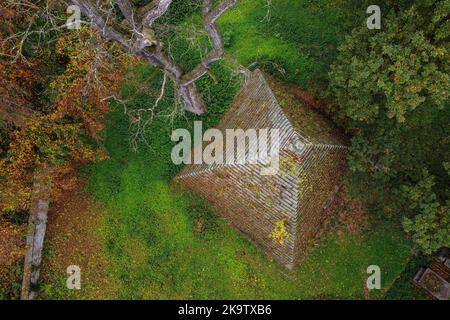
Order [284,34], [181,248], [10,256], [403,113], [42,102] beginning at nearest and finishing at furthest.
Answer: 1. [403,113]
2. [42,102]
3. [10,256]
4. [181,248]
5. [284,34]

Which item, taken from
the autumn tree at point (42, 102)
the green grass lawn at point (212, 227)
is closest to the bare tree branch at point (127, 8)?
the autumn tree at point (42, 102)

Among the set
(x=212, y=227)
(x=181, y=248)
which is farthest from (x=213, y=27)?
(x=181, y=248)

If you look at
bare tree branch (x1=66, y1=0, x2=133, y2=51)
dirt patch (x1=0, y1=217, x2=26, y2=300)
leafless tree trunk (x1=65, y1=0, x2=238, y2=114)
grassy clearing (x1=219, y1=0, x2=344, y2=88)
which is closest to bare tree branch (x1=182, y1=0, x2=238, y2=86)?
leafless tree trunk (x1=65, y1=0, x2=238, y2=114)

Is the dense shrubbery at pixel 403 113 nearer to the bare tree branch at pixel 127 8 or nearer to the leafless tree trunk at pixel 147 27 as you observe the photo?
the leafless tree trunk at pixel 147 27

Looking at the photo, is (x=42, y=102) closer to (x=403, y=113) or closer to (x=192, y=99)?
(x=192, y=99)

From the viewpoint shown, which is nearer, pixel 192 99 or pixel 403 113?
pixel 403 113

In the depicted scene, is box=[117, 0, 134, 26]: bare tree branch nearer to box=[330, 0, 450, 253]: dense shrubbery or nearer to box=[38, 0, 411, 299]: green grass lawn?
box=[330, 0, 450, 253]: dense shrubbery

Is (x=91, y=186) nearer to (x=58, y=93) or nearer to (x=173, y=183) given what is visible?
(x=173, y=183)
